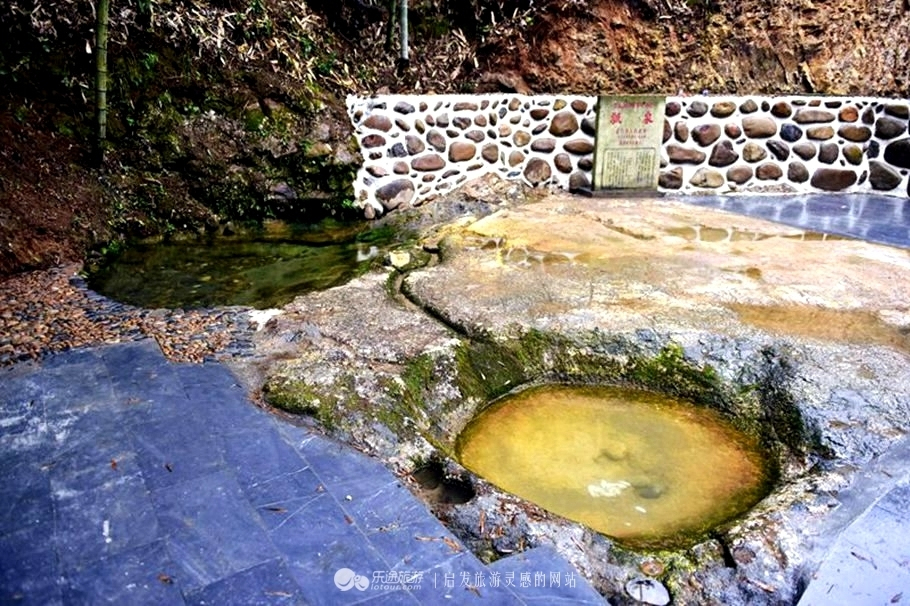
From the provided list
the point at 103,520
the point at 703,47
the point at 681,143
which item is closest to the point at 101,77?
the point at 103,520

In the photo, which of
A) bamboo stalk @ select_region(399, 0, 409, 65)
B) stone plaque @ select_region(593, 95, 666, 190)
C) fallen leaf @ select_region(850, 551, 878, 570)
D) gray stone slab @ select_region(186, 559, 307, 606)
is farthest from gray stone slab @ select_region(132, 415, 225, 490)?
bamboo stalk @ select_region(399, 0, 409, 65)

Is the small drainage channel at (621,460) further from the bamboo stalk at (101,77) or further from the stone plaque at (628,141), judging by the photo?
the stone plaque at (628,141)

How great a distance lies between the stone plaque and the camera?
656 centimetres

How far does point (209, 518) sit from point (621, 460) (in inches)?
55.8

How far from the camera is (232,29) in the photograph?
6.07 m

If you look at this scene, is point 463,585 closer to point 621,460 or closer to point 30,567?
point 621,460

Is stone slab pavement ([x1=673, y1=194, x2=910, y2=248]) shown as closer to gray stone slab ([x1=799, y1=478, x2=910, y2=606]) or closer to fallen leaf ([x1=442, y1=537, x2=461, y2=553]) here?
gray stone slab ([x1=799, y1=478, x2=910, y2=606])

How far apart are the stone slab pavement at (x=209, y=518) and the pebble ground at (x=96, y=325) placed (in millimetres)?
438

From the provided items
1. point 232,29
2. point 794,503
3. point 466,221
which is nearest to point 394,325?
point 794,503

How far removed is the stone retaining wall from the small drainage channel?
379cm

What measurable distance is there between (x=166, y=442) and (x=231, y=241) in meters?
3.13

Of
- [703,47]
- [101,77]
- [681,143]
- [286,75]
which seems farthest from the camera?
[703,47]

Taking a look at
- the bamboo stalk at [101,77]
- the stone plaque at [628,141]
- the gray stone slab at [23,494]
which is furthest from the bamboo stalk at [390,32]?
the gray stone slab at [23,494]

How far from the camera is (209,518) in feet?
6.46
